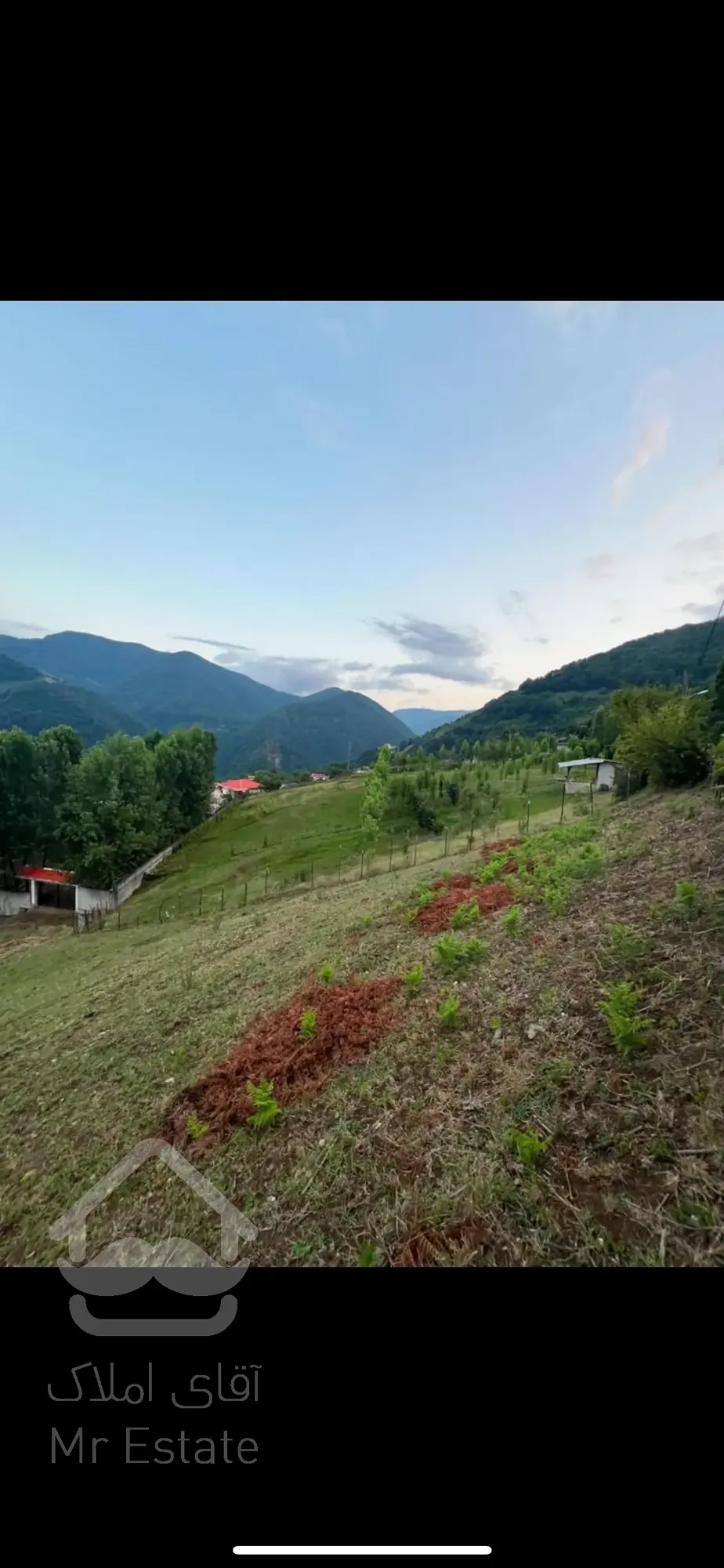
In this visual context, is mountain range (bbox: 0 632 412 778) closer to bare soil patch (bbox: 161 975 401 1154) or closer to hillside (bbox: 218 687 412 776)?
hillside (bbox: 218 687 412 776)

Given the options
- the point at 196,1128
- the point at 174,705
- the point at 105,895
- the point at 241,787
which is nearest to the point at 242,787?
the point at 241,787

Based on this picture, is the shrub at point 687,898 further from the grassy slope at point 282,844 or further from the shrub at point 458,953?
the grassy slope at point 282,844

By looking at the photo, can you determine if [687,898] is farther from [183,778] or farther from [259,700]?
[259,700]

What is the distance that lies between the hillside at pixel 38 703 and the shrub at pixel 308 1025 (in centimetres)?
1352

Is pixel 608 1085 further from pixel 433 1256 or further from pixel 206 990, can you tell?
pixel 206 990

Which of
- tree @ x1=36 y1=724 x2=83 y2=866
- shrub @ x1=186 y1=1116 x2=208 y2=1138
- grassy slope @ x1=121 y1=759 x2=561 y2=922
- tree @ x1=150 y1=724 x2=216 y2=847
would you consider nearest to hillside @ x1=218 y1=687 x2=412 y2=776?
tree @ x1=150 y1=724 x2=216 y2=847

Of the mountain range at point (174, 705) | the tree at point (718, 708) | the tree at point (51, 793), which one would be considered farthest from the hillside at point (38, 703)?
the tree at point (718, 708)

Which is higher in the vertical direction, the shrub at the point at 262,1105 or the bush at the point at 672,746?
the bush at the point at 672,746

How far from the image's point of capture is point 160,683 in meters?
75.9

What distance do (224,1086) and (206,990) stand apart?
4.63ft

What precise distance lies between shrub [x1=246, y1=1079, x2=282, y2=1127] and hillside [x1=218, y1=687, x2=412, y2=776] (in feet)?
112

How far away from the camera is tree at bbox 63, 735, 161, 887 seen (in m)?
11.0

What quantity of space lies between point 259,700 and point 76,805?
8128 centimetres

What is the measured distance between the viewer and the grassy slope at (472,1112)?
4.02ft
